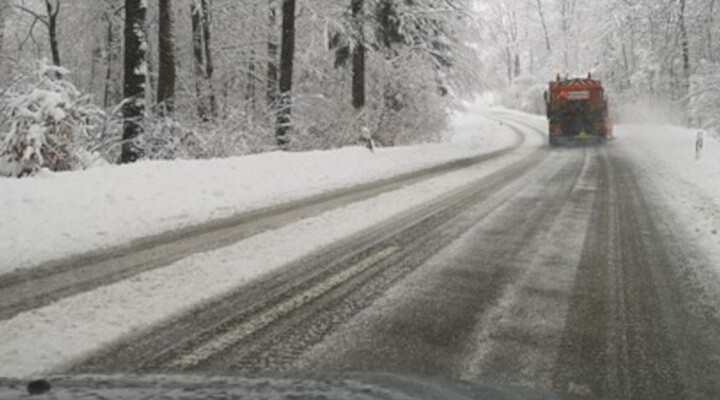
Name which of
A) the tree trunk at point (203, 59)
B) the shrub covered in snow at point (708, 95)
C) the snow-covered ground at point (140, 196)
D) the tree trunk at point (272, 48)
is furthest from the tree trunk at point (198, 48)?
the shrub covered in snow at point (708, 95)

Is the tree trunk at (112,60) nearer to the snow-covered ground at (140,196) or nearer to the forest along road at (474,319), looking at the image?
the snow-covered ground at (140,196)

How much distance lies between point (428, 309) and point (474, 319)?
38 centimetres

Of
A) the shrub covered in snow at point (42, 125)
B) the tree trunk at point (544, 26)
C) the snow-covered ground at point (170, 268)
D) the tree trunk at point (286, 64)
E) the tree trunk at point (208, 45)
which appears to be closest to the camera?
the snow-covered ground at point (170, 268)

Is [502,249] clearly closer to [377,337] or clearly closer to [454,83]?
[377,337]

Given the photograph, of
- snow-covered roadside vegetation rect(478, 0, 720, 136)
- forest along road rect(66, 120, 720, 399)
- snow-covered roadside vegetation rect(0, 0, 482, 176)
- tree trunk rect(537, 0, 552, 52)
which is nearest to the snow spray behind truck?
snow-covered roadside vegetation rect(478, 0, 720, 136)

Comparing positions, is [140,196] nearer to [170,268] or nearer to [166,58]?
[170,268]

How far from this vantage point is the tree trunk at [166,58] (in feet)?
48.1

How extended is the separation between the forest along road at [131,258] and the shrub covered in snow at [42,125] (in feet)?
12.4

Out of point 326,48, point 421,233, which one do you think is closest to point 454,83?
point 326,48

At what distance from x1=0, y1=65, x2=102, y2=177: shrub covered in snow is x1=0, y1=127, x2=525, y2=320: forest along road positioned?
3791 millimetres

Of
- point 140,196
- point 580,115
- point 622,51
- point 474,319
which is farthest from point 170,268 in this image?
point 622,51

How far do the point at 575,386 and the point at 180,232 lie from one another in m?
5.50

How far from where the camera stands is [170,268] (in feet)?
20.1

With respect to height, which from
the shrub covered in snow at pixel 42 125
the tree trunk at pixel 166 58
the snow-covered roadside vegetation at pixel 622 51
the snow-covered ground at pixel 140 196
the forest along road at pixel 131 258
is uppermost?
the snow-covered roadside vegetation at pixel 622 51
